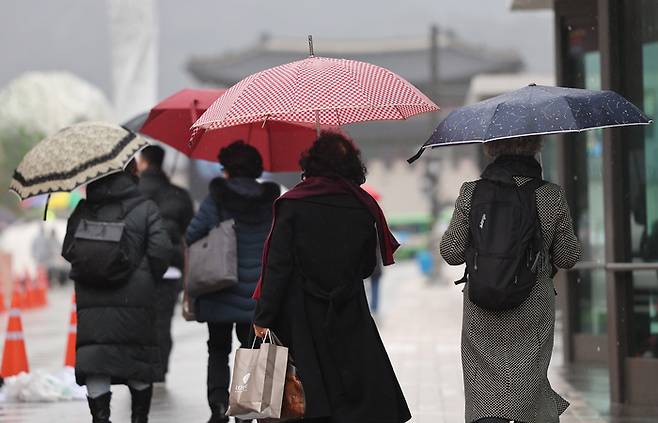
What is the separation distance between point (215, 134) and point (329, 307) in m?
3.06

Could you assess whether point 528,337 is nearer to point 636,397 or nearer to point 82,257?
point 82,257

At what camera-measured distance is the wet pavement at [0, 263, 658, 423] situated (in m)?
9.05

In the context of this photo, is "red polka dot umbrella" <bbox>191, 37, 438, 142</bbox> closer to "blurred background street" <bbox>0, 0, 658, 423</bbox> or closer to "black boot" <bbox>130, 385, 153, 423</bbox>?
"blurred background street" <bbox>0, 0, 658, 423</bbox>

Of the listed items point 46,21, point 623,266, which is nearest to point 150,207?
point 623,266

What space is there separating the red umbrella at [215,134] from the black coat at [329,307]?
2.47 meters

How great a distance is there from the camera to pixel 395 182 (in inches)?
3157

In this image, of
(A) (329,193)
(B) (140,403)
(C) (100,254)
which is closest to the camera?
(A) (329,193)

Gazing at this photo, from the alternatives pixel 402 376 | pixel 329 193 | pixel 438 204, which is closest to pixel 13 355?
pixel 402 376

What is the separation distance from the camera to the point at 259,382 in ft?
17.9

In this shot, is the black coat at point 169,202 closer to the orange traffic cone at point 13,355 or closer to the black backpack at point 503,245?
the orange traffic cone at point 13,355

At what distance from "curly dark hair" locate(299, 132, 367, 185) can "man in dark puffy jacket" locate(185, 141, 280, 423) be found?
176 centimetres

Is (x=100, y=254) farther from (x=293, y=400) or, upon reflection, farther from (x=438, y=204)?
(x=438, y=204)

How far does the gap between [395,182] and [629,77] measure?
7099 centimetres

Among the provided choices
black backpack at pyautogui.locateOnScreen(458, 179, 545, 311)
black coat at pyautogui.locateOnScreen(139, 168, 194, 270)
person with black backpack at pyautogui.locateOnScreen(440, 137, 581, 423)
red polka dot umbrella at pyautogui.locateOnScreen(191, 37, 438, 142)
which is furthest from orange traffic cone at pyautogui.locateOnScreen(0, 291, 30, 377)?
black backpack at pyautogui.locateOnScreen(458, 179, 545, 311)
